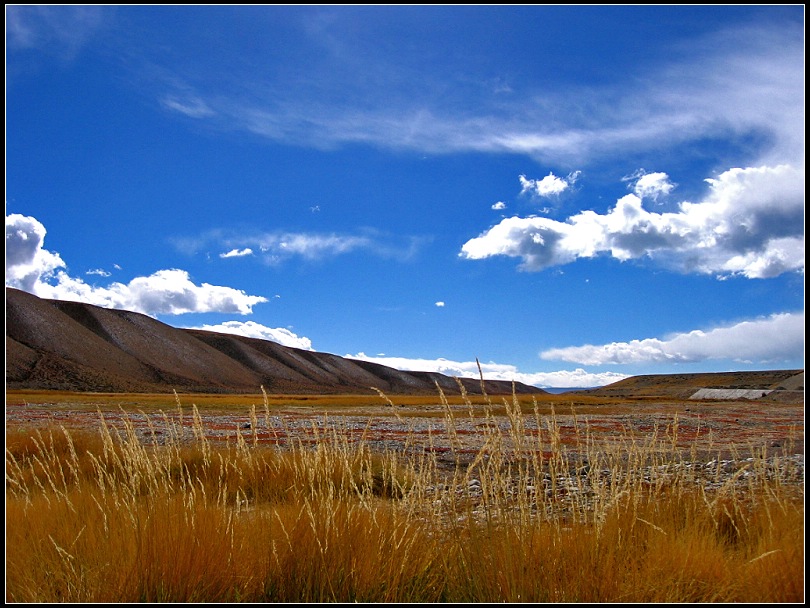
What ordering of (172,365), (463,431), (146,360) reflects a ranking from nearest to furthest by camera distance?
1. (463,431)
2. (146,360)
3. (172,365)

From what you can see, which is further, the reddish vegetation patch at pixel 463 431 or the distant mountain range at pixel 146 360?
the distant mountain range at pixel 146 360

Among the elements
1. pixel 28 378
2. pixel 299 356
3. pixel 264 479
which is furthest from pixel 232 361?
pixel 264 479

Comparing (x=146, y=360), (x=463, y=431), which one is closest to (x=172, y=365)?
(x=146, y=360)

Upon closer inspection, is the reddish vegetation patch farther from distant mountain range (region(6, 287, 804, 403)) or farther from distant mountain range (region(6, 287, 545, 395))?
distant mountain range (region(6, 287, 545, 395))

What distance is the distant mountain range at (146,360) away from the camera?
86125 mm

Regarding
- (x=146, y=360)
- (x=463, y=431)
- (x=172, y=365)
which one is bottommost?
(x=463, y=431)

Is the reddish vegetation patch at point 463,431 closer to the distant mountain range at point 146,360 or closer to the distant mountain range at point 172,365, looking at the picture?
the distant mountain range at point 172,365

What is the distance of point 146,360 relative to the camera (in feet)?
360

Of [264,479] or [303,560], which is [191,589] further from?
[264,479]

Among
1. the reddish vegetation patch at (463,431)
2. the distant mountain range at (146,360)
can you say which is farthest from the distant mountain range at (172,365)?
the reddish vegetation patch at (463,431)

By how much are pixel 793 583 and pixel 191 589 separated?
2.64 meters

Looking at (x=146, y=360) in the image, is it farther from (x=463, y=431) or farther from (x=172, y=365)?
(x=463, y=431)

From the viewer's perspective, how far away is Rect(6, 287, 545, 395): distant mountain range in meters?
86.1

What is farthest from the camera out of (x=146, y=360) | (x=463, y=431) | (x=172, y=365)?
(x=172, y=365)
